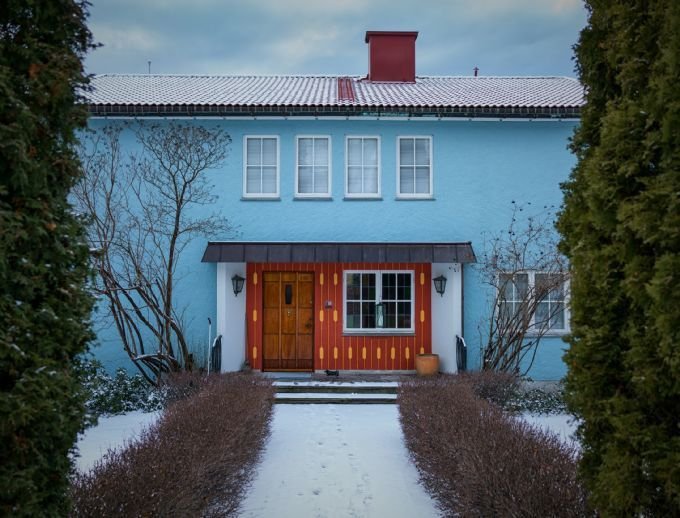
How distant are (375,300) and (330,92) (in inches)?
223

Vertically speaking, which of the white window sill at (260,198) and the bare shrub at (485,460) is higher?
the white window sill at (260,198)

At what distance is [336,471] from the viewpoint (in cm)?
740

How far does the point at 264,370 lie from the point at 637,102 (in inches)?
459

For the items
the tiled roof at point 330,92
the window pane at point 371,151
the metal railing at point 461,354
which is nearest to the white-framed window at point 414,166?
the window pane at point 371,151

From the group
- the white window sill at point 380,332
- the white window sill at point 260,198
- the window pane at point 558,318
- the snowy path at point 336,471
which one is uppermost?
the white window sill at point 260,198

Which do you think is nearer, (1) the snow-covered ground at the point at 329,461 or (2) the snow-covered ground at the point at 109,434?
(1) the snow-covered ground at the point at 329,461

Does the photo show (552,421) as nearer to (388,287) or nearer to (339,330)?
(388,287)

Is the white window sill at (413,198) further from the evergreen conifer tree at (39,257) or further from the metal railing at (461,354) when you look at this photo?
the evergreen conifer tree at (39,257)

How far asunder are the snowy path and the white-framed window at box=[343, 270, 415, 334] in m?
3.63

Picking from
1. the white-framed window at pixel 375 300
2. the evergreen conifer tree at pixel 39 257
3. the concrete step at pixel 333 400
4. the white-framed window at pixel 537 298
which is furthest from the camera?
the white-framed window at pixel 375 300

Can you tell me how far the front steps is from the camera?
37.8 feet

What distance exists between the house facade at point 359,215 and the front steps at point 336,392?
1.47 m

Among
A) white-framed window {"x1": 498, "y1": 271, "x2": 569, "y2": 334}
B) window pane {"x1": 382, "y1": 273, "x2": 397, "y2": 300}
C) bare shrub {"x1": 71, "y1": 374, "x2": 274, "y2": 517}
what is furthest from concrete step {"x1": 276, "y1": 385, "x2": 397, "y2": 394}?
bare shrub {"x1": 71, "y1": 374, "x2": 274, "y2": 517}

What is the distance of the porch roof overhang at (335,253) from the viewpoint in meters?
12.7
